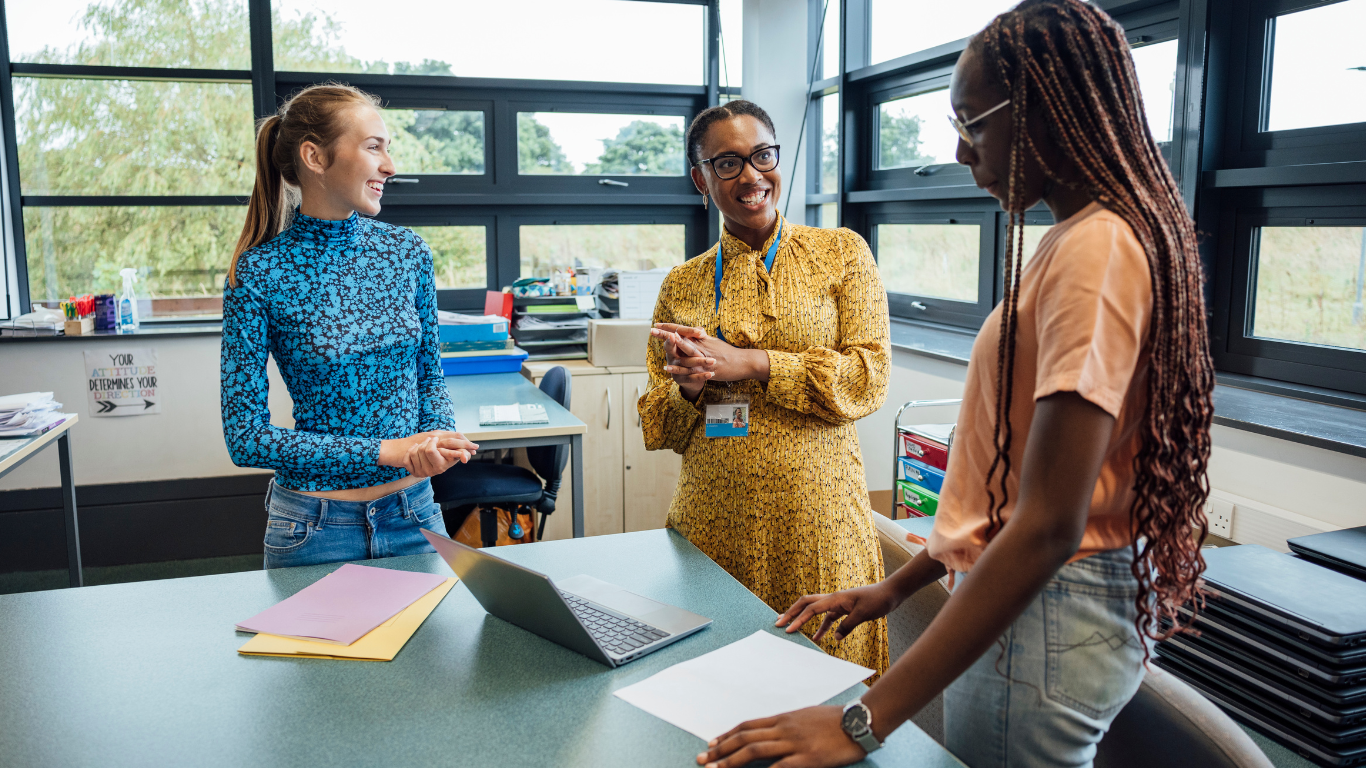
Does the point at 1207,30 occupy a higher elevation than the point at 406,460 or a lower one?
higher

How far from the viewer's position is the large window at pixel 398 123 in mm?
3877

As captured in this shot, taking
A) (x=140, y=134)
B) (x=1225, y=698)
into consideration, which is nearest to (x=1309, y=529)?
(x=1225, y=698)

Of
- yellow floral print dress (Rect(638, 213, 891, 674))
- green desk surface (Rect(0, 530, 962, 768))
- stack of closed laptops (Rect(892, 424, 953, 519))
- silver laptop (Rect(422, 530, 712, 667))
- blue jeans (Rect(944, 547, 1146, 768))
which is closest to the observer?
blue jeans (Rect(944, 547, 1146, 768))

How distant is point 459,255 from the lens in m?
4.43

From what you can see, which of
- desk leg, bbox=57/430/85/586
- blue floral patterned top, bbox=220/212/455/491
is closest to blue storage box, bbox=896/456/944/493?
blue floral patterned top, bbox=220/212/455/491

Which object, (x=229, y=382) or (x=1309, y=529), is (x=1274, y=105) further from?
(x=229, y=382)

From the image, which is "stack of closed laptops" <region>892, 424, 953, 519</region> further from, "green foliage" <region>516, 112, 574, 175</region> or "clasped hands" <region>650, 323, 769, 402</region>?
"green foliage" <region>516, 112, 574, 175</region>

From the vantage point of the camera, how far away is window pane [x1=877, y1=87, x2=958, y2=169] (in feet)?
11.7

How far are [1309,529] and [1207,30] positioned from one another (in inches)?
49.3

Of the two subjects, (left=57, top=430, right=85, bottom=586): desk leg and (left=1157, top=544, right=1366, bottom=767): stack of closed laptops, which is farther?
(left=57, top=430, right=85, bottom=586): desk leg

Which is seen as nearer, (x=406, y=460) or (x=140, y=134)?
(x=406, y=460)

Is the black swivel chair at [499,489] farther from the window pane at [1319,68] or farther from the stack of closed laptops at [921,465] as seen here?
the window pane at [1319,68]

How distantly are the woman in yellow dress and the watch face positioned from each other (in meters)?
0.71

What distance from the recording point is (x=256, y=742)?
0.96 metres
